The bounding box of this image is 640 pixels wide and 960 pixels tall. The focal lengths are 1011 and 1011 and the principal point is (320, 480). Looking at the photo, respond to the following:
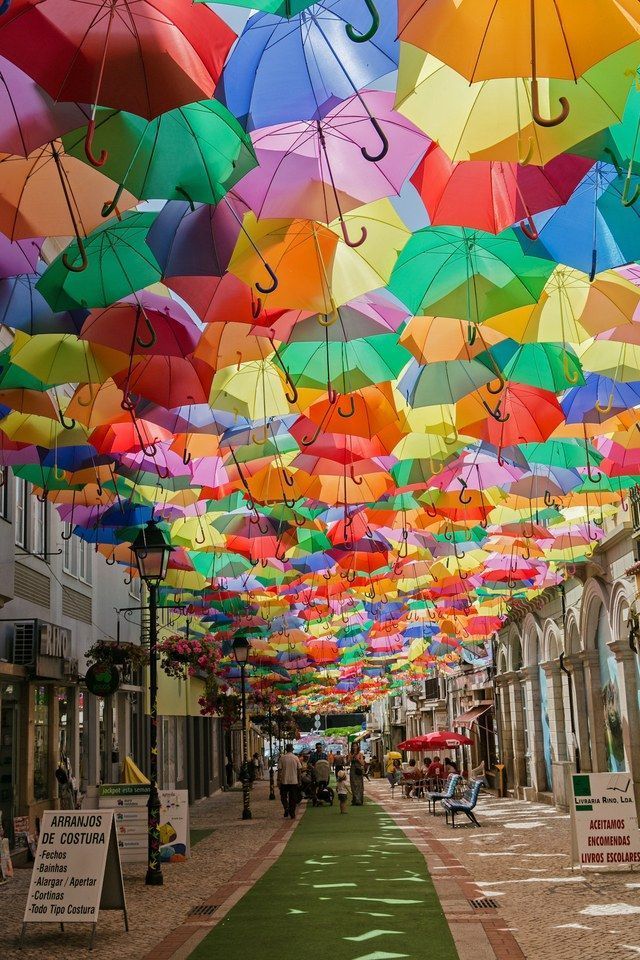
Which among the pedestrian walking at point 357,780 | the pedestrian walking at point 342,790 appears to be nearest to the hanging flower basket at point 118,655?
the pedestrian walking at point 342,790

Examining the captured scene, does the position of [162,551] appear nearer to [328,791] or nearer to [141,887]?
[141,887]

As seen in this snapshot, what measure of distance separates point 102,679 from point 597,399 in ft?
40.4

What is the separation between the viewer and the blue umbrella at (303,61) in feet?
19.7

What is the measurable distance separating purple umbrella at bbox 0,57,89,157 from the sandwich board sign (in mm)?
6238

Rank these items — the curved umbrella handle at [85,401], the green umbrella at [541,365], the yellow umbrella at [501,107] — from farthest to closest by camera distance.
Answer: the curved umbrella handle at [85,401]
the green umbrella at [541,365]
the yellow umbrella at [501,107]

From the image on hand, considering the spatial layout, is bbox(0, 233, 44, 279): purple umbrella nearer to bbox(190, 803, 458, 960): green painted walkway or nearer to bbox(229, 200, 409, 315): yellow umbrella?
bbox(229, 200, 409, 315): yellow umbrella

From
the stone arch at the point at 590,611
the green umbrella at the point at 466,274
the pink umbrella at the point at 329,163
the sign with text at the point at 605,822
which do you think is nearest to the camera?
the pink umbrella at the point at 329,163

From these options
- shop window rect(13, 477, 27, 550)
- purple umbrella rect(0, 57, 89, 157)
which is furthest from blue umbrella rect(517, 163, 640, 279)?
shop window rect(13, 477, 27, 550)

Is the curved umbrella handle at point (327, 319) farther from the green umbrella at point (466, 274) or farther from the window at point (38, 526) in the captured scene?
the window at point (38, 526)

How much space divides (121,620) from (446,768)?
50.2ft

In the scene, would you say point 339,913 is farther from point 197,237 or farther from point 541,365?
point 197,237

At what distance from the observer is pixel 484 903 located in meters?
10.8

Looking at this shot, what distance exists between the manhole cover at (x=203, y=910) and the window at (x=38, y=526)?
873cm

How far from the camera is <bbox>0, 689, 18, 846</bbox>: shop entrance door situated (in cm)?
1661
